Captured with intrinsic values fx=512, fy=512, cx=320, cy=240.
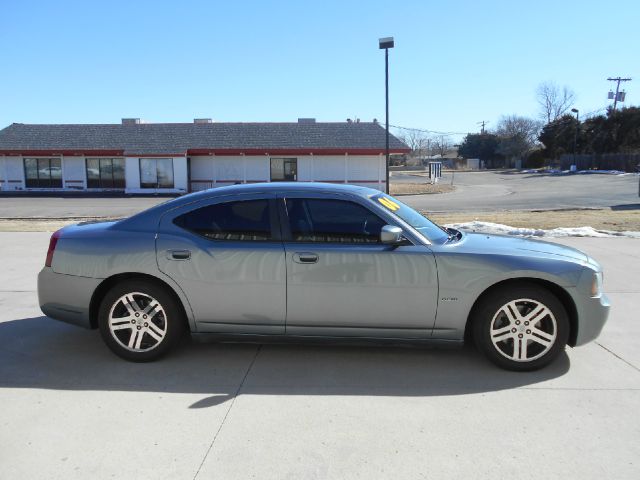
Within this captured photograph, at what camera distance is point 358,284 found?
13.3 feet

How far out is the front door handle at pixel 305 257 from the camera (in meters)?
4.09

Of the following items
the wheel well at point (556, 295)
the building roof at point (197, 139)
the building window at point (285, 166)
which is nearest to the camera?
the wheel well at point (556, 295)

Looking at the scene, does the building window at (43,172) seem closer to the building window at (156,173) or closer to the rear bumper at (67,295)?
the building window at (156,173)

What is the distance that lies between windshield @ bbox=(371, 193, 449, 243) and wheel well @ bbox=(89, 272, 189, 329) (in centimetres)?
188

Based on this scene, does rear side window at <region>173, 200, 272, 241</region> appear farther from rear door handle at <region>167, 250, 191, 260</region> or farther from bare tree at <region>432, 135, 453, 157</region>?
bare tree at <region>432, 135, 453, 157</region>

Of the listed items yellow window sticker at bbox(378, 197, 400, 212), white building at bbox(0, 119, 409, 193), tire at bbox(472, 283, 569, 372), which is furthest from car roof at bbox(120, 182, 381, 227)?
white building at bbox(0, 119, 409, 193)

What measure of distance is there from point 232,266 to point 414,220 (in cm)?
162

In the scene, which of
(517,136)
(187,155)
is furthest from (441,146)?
(187,155)

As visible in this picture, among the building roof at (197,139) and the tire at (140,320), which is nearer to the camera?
the tire at (140,320)

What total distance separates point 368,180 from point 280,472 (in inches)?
1415

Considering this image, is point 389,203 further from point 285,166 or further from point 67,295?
point 285,166

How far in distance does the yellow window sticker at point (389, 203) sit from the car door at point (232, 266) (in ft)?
3.06

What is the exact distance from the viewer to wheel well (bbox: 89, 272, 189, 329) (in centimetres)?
432

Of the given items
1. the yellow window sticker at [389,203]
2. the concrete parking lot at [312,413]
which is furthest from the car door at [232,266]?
the yellow window sticker at [389,203]
